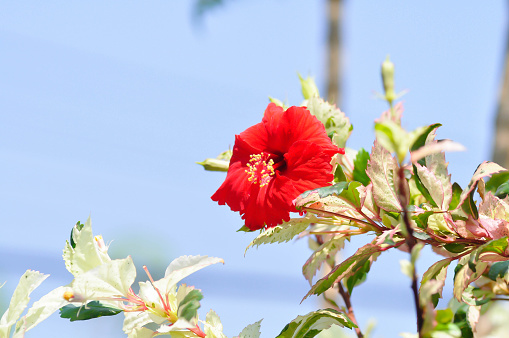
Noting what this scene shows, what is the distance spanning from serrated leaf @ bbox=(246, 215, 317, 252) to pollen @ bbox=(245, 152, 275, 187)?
5 cm

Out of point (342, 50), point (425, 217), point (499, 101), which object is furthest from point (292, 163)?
point (342, 50)

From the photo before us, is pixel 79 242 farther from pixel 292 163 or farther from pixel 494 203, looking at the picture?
pixel 494 203

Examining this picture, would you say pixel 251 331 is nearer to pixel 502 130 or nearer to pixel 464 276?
pixel 464 276

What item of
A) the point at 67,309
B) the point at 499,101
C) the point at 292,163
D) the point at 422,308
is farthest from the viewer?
the point at 499,101

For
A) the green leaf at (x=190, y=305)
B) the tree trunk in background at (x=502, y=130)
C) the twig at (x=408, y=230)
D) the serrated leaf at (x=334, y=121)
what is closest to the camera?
the twig at (x=408, y=230)

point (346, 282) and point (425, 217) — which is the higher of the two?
point (425, 217)

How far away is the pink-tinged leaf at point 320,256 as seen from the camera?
1.86 ft

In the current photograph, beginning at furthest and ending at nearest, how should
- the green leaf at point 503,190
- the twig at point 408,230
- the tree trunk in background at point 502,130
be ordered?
the tree trunk in background at point 502,130 < the green leaf at point 503,190 < the twig at point 408,230

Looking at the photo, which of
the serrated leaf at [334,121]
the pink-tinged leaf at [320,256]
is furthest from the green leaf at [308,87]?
the pink-tinged leaf at [320,256]

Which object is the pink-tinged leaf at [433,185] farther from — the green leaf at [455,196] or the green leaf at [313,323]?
the green leaf at [313,323]

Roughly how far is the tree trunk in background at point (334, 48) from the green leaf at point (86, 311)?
5182 millimetres

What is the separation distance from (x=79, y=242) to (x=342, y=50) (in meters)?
5.80

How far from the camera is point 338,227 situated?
1.98 feet

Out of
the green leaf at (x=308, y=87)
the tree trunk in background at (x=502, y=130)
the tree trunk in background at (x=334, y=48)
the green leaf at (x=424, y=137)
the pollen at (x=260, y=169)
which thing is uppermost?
the tree trunk in background at (x=334, y=48)
